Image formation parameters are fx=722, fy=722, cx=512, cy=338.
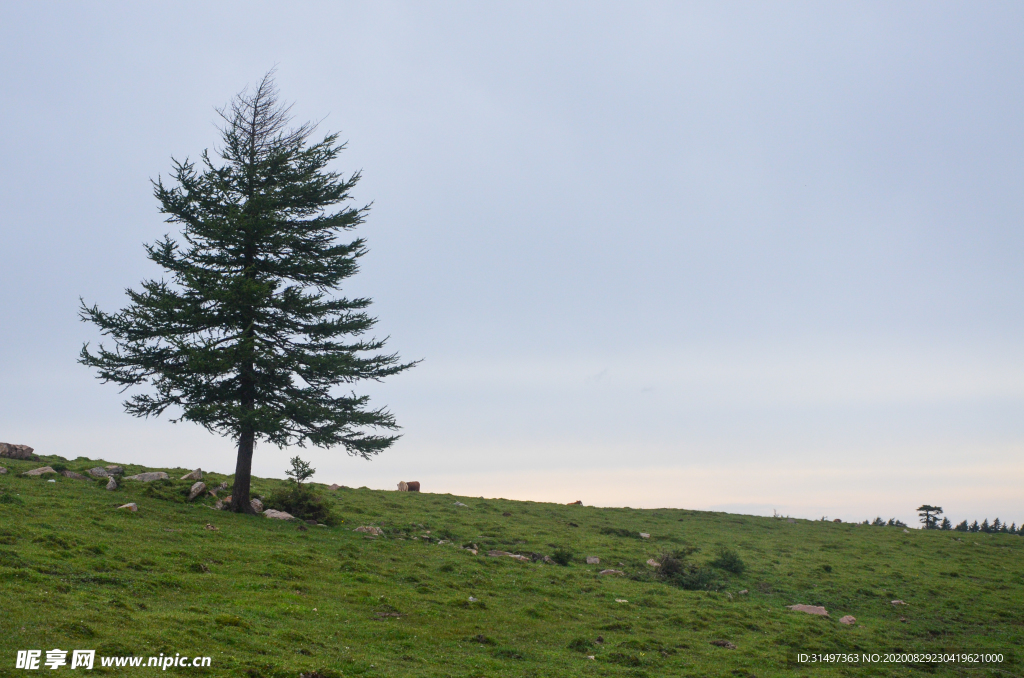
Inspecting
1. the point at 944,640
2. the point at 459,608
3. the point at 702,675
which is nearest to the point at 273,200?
the point at 459,608

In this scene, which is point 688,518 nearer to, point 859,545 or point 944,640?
point 859,545

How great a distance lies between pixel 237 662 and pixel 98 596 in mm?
5606

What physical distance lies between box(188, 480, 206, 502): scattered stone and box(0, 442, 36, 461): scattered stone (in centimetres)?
1151

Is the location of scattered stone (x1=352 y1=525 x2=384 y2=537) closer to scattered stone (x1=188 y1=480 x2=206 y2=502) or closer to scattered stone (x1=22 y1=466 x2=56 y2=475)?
scattered stone (x1=188 y1=480 x2=206 y2=502)

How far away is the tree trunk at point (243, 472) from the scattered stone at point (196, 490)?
2229 millimetres

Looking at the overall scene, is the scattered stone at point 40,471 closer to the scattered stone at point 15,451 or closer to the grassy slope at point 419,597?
the grassy slope at point 419,597

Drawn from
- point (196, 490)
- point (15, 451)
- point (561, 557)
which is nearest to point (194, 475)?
point (196, 490)

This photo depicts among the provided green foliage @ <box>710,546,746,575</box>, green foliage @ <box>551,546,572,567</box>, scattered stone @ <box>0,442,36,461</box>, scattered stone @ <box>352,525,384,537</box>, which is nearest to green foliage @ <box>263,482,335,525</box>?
scattered stone @ <box>352,525,384,537</box>

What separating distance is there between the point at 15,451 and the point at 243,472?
15.5 meters

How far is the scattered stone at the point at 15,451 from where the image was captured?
39000 mm

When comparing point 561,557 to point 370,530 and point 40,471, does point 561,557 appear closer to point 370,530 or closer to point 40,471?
point 370,530

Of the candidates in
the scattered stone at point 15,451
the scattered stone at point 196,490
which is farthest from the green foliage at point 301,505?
the scattered stone at point 15,451

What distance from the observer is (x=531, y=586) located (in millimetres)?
28219

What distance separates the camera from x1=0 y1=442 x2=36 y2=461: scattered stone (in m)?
39.0
